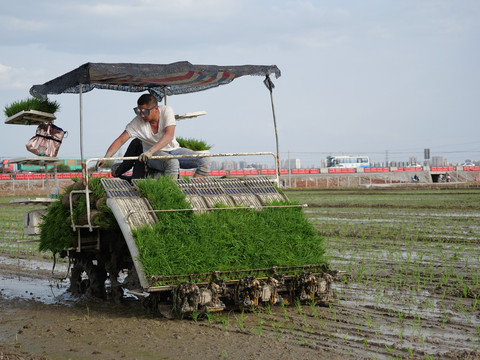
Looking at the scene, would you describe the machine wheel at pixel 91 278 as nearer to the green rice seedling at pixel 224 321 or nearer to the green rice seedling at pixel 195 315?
the green rice seedling at pixel 195 315

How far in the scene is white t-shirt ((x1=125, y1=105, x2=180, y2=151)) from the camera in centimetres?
791

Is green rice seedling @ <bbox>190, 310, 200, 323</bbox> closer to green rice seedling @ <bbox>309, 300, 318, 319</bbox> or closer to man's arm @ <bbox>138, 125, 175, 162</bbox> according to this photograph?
green rice seedling @ <bbox>309, 300, 318, 319</bbox>

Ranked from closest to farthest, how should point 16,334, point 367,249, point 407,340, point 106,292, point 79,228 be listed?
point 407,340
point 16,334
point 79,228
point 106,292
point 367,249

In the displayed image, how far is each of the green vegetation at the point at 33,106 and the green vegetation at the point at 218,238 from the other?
221 centimetres

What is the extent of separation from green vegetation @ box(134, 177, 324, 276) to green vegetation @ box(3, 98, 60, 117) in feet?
7.26

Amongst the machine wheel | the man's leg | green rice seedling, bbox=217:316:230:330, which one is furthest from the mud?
the man's leg

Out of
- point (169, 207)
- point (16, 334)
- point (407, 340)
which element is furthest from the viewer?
point (169, 207)

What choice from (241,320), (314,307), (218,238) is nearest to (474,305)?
(314,307)

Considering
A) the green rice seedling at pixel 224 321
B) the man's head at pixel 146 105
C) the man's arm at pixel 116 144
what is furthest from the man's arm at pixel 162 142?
the green rice seedling at pixel 224 321

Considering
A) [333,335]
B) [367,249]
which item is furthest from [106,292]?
[367,249]

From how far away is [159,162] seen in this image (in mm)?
7895

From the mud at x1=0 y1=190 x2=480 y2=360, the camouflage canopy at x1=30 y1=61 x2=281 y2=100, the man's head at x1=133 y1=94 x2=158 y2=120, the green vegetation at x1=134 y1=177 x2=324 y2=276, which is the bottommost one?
the mud at x1=0 y1=190 x2=480 y2=360

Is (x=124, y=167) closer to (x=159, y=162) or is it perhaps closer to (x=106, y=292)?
(x=159, y=162)

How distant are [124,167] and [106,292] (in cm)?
169
